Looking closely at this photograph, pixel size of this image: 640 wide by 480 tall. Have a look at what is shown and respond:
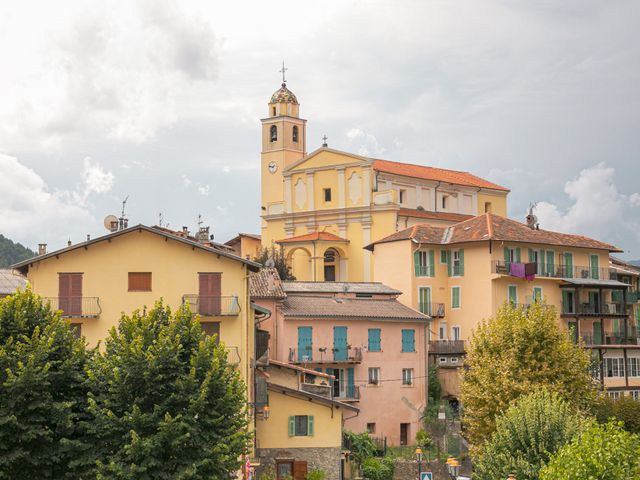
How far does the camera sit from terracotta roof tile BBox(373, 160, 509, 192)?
11238cm

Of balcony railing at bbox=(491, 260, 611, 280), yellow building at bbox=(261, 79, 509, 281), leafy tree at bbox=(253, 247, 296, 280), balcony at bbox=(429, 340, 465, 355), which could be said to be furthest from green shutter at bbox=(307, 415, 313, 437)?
yellow building at bbox=(261, 79, 509, 281)

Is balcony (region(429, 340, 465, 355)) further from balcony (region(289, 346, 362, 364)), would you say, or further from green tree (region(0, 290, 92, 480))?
green tree (region(0, 290, 92, 480))

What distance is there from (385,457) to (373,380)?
6.84 m

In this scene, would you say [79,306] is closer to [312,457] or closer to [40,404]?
[312,457]

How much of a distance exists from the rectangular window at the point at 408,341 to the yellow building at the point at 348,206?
113 ft

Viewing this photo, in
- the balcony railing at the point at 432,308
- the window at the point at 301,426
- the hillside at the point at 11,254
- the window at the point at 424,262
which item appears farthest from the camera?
the hillside at the point at 11,254

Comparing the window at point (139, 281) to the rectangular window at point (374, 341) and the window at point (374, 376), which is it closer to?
the rectangular window at point (374, 341)

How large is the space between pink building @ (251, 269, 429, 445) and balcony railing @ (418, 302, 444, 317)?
8298mm

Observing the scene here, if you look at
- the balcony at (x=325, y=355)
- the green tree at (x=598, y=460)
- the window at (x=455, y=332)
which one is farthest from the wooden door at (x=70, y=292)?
the window at (x=455, y=332)

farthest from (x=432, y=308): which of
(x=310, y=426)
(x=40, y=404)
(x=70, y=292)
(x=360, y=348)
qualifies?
(x=40, y=404)

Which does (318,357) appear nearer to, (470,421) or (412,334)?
(412,334)

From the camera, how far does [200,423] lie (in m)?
38.6

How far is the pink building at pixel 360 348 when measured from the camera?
68.8 meters

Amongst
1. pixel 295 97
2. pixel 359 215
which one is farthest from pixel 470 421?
pixel 295 97
